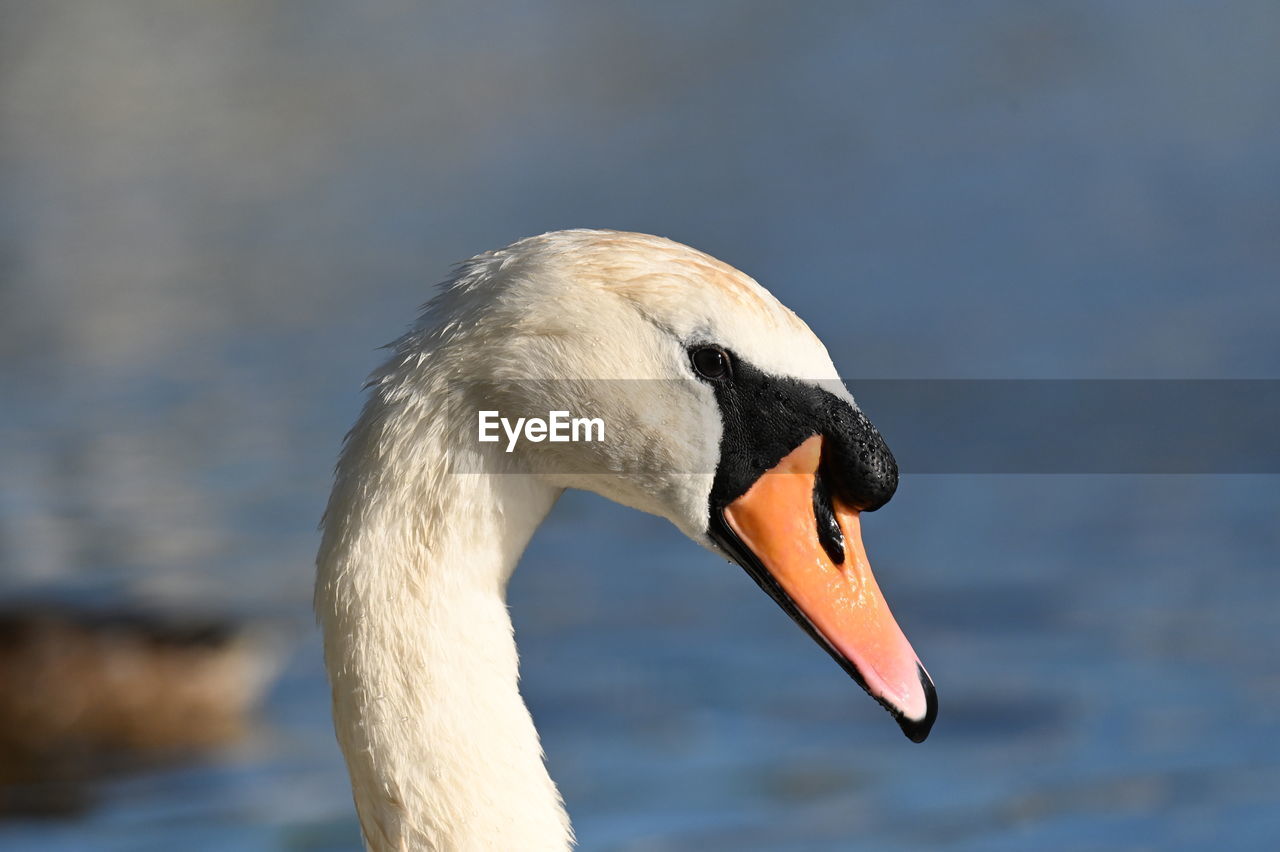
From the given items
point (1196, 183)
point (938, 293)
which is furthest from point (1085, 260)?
point (1196, 183)

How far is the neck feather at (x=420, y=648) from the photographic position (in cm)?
288

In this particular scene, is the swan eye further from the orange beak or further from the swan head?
the orange beak

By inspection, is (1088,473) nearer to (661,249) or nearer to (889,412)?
(889,412)

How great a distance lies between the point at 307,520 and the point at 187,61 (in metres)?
11.7

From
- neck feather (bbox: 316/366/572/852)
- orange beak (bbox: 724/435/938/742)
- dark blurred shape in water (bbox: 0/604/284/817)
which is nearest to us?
neck feather (bbox: 316/366/572/852)

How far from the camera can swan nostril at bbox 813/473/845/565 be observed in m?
3.05

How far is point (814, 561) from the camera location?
3.05 metres

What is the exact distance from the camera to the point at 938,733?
826cm

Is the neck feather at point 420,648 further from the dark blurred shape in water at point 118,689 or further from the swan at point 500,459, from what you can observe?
the dark blurred shape in water at point 118,689

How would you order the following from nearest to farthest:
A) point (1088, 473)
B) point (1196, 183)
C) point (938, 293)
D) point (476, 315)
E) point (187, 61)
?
point (476, 315)
point (1088, 473)
point (938, 293)
point (1196, 183)
point (187, 61)

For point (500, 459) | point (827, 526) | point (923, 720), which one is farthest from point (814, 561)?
point (500, 459)

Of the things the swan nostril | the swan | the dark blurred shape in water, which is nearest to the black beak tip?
the swan

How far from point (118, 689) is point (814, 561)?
6155 mm

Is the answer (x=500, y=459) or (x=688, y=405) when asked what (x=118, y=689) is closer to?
(x=500, y=459)
